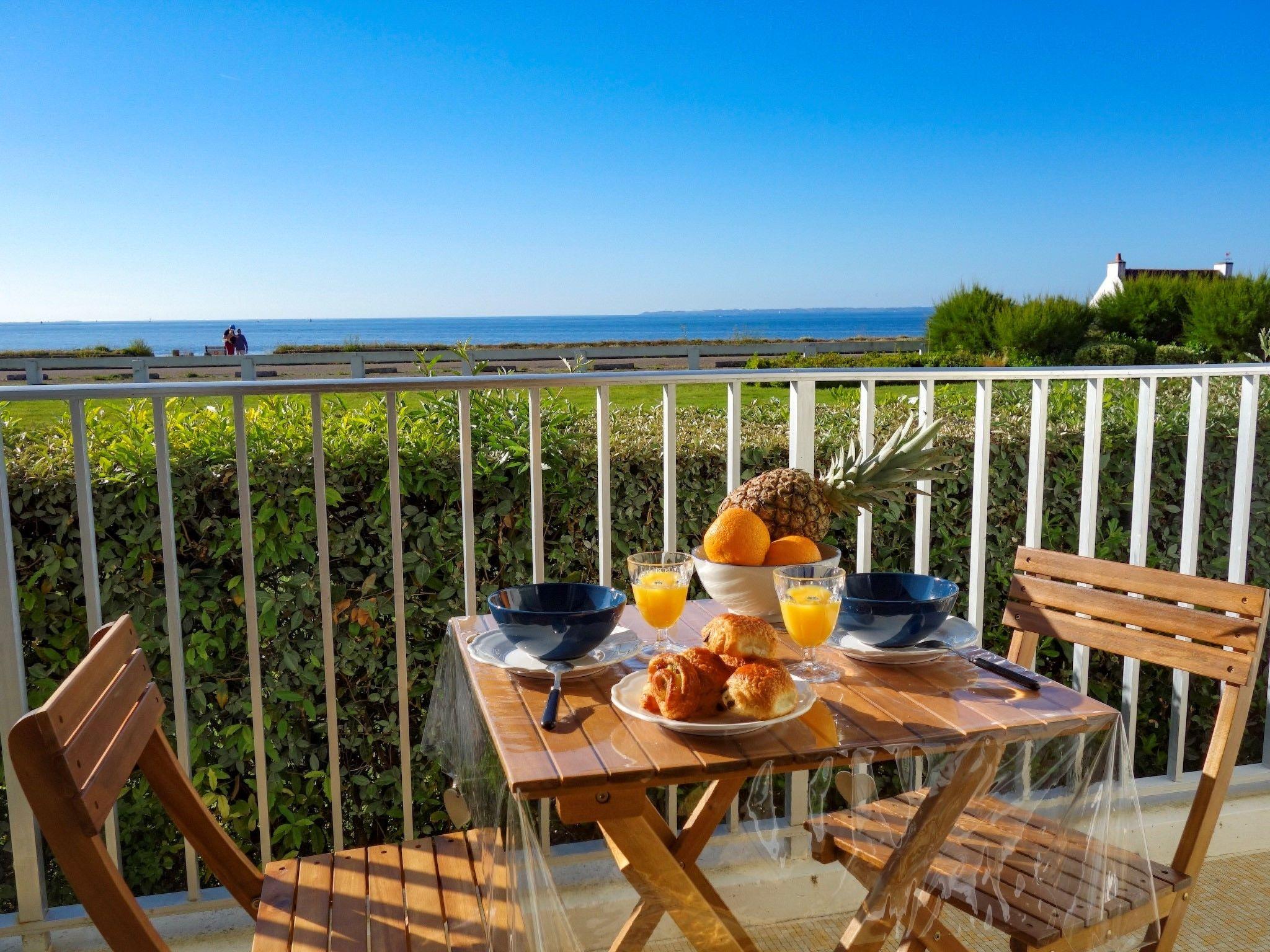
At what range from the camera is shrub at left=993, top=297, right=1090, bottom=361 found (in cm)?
1972

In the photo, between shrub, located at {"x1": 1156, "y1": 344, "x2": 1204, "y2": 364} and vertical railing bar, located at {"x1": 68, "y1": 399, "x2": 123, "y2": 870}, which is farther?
shrub, located at {"x1": 1156, "y1": 344, "x2": 1204, "y2": 364}

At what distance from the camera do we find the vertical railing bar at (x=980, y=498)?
8.29ft

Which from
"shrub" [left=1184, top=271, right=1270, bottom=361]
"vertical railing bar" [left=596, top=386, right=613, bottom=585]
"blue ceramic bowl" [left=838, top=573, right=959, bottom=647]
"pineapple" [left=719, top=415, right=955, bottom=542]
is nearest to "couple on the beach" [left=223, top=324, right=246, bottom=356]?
"shrub" [left=1184, top=271, right=1270, bottom=361]

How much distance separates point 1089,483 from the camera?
105 inches

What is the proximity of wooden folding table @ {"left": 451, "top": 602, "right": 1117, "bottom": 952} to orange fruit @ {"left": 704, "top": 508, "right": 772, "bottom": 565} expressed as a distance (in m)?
0.23

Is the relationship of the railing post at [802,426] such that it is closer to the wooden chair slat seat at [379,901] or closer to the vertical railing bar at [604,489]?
the vertical railing bar at [604,489]

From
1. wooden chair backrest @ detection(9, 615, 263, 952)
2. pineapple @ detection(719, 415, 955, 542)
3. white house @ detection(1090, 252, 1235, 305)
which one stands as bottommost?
wooden chair backrest @ detection(9, 615, 263, 952)

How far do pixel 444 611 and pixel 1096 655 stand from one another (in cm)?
222

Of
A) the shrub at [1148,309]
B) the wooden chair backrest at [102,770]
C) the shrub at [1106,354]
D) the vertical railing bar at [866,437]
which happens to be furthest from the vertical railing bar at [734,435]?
the shrub at [1148,309]

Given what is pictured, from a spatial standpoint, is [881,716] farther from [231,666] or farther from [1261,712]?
[1261,712]

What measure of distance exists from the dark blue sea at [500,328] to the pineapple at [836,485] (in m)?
68.5

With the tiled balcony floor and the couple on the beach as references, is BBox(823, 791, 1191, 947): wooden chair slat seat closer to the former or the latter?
the tiled balcony floor

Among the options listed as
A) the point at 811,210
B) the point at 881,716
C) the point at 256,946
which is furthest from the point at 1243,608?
the point at 811,210

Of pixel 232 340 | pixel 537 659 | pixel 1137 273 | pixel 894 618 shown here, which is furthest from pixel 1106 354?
pixel 232 340
